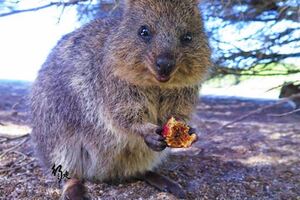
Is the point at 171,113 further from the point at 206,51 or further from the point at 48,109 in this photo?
the point at 48,109

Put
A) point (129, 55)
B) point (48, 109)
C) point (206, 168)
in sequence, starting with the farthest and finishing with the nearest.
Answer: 1. point (206, 168)
2. point (48, 109)
3. point (129, 55)

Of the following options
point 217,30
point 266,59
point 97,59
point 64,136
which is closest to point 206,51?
point 97,59

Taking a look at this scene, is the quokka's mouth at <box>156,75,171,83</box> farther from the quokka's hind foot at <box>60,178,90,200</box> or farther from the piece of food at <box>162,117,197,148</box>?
the quokka's hind foot at <box>60,178,90,200</box>

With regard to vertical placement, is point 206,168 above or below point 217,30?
below

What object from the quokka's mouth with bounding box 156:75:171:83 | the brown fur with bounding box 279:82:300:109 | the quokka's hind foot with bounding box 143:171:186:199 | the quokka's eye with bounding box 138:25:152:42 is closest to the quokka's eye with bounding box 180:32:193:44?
the quokka's eye with bounding box 138:25:152:42

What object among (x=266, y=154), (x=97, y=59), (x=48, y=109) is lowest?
(x=266, y=154)

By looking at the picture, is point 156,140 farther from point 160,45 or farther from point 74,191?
point 74,191

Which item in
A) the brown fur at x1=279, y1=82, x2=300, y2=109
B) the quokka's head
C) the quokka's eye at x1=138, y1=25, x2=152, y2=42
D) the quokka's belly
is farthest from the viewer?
the brown fur at x1=279, y1=82, x2=300, y2=109
